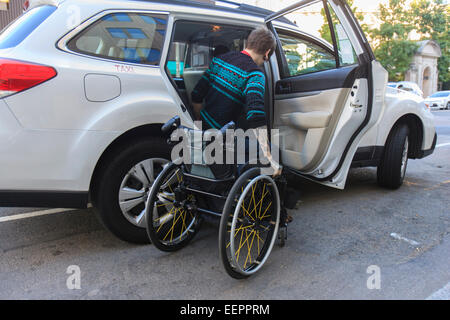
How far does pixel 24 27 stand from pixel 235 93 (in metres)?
1.51

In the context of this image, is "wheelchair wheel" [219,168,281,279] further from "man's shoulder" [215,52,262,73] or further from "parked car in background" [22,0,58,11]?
"parked car in background" [22,0,58,11]

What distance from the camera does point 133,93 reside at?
2.61 metres

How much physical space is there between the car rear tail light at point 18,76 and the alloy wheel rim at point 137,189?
0.87 metres

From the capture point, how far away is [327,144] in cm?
339

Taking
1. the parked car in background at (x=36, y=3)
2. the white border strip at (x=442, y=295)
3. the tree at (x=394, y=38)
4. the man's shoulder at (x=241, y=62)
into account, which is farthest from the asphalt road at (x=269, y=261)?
the tree at (x=394, y=38)

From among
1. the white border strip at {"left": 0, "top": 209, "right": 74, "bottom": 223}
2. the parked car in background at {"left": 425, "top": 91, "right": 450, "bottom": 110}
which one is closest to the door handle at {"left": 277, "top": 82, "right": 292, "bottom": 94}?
the white border strip at {"left": 0, "top": 209, "right": 74, "bottom": 223}

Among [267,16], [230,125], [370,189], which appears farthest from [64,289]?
[370,189]

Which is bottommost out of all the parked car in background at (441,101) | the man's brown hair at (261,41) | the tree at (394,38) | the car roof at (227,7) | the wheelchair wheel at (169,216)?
the parked car in background at (441,101)

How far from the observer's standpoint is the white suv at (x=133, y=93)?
233 cm

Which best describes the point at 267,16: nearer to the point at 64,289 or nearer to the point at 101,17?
the point at 101,17

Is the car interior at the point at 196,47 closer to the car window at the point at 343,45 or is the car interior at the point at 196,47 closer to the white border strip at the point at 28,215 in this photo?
the car window at the point at 343,45

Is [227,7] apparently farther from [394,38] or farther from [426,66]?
[426,66]

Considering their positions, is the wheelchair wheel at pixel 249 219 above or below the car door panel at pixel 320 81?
below

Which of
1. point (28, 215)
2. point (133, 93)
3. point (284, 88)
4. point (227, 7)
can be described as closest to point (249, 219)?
point (133, 93)
